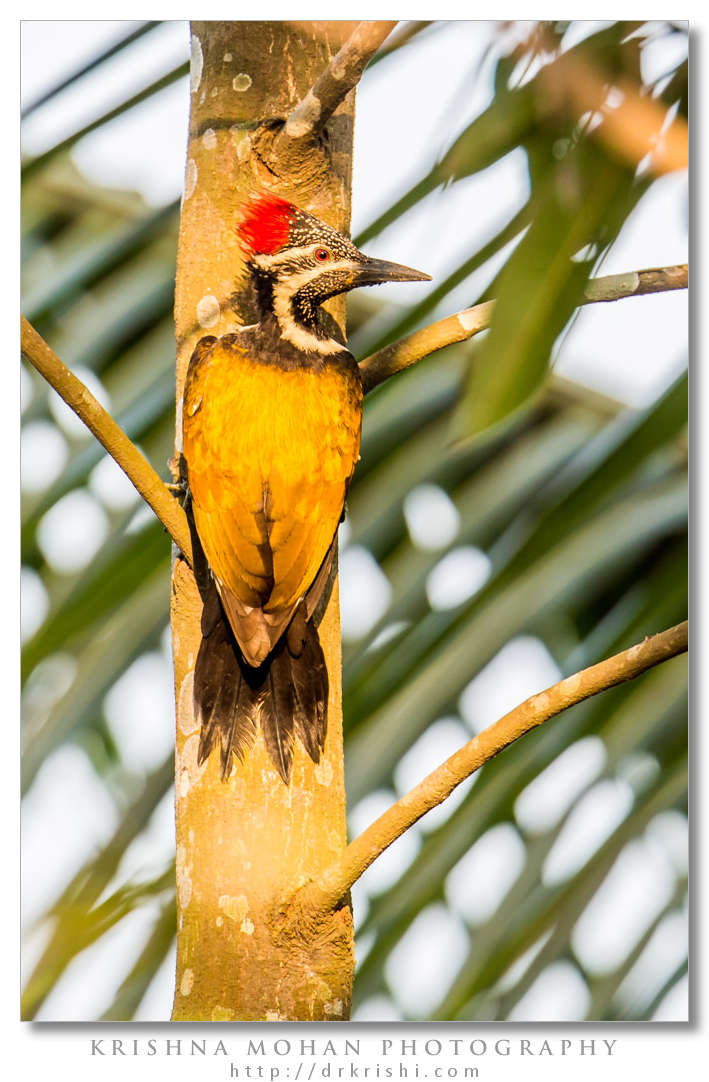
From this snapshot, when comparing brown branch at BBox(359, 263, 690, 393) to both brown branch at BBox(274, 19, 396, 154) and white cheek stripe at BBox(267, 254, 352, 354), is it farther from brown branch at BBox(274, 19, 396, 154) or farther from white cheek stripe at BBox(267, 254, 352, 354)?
brown branch at BBox(274, 19, 396, 154)

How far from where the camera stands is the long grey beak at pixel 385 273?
171cm

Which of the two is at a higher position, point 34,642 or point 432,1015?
point 34,642

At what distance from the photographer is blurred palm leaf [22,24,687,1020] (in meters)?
1.73

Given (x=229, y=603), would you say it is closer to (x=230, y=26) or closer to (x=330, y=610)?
(x=330, y=610)

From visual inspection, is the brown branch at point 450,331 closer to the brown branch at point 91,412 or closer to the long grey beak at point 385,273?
the long grey beak at point 385,273

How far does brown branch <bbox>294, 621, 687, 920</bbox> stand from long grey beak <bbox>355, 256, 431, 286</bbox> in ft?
2.13

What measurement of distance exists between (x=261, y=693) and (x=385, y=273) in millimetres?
633

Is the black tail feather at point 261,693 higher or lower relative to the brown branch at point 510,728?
higher

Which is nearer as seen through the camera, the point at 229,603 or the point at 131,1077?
the point at 229,603

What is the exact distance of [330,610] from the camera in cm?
167

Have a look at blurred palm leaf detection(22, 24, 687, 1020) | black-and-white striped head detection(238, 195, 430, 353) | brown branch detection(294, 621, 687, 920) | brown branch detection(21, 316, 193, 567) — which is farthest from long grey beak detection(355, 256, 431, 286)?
brown branch detection(294, 621, 687, 920)

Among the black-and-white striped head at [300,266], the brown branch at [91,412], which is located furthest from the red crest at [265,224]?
the brown branch at [91,412]
